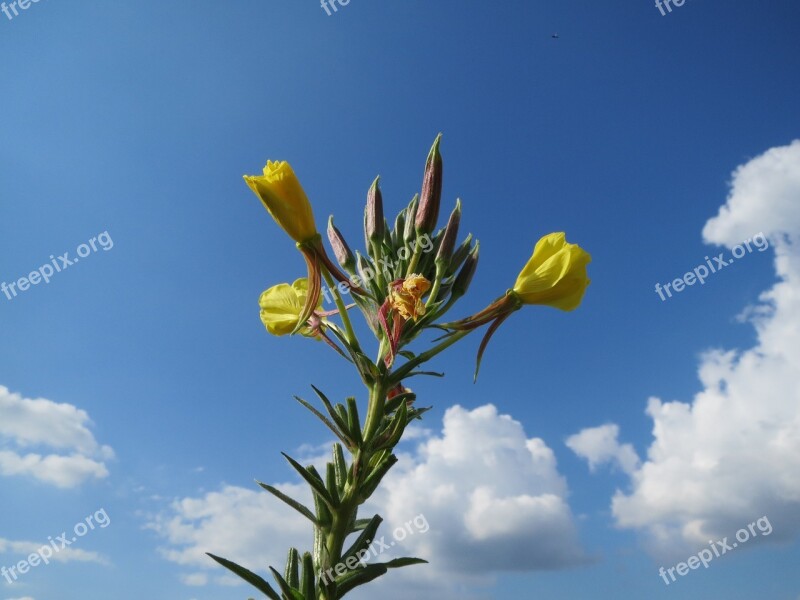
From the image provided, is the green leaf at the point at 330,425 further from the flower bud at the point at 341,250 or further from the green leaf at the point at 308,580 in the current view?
the flower bud at the point at 341,250

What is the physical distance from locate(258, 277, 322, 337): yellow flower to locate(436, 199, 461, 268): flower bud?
66 cm

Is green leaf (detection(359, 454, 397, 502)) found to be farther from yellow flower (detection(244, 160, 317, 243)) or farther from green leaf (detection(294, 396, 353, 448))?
yellow flower (detection(244, 160, 317, 243))

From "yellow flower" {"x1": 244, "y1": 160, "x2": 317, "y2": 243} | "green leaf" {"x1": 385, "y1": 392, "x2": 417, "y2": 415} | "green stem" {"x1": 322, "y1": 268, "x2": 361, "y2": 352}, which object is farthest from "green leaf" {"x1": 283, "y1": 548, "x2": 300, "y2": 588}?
"yellow flower" {"x1": 244, "y1": 160, "x2": 317, "y2": 243}

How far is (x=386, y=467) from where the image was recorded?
172 cm

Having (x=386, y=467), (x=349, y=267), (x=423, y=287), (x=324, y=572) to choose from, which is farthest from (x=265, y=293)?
(x=324, y=572)

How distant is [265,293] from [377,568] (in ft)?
4.33

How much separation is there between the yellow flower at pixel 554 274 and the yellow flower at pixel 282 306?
37.6 inches

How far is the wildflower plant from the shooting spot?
1.68 metres

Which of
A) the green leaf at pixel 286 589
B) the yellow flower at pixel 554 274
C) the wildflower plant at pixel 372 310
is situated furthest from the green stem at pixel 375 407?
the yellow flower at pixel 554 274

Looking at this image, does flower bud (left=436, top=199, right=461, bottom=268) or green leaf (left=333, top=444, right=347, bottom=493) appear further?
flower bud (left=436, top=199, right=461, bottom=268)

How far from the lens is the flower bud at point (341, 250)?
225 centimetres

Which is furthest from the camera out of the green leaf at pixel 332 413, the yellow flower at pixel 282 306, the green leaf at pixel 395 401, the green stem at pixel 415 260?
the yellow flower at pixel 282 306

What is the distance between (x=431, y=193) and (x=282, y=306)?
2.80 ft

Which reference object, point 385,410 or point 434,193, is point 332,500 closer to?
point 385,410
